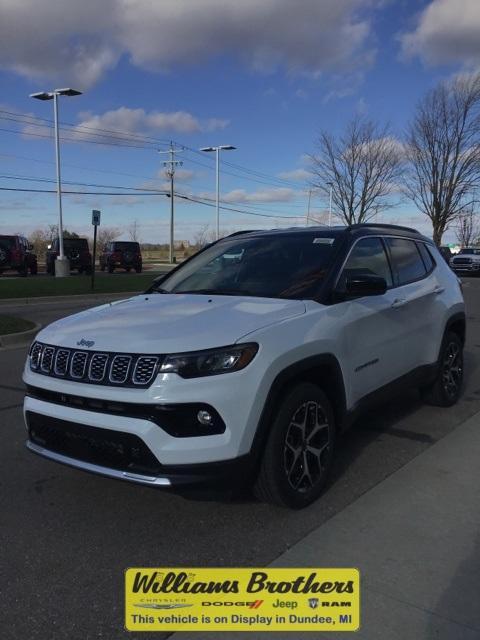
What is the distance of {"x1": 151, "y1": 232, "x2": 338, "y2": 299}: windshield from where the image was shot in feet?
13.0

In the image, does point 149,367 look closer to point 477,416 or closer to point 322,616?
point 322,616

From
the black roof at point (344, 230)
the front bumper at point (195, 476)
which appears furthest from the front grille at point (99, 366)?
the black roof at point (344, 230)

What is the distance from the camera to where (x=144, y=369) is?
2.96 meters

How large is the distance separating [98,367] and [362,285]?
1.77 metres

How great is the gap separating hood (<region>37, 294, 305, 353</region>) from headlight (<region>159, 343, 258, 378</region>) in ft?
0.13

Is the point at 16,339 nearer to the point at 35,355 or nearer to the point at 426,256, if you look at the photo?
the point at 35,355

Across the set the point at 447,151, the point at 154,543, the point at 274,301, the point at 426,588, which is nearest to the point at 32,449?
the point at 154,543

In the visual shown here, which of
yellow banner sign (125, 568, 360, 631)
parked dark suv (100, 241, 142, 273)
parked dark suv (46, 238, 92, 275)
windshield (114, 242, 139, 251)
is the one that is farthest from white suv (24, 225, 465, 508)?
windshield (114, 242, 139, 251)

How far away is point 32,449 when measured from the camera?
3.45 meters

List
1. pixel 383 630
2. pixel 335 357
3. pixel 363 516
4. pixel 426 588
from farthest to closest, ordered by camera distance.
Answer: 1. pixel 335 357
2. pixel 363 516
3. pixel 426 588
4. pixel 383 630

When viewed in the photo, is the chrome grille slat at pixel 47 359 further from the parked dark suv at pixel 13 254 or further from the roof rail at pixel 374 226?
the parked dark suv at pixel 13 254

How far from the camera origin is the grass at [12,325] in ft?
33.2

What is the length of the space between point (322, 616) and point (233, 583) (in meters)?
0.46

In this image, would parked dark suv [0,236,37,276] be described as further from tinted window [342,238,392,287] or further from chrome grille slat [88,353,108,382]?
chrome grille slat [88,353,108,382]
